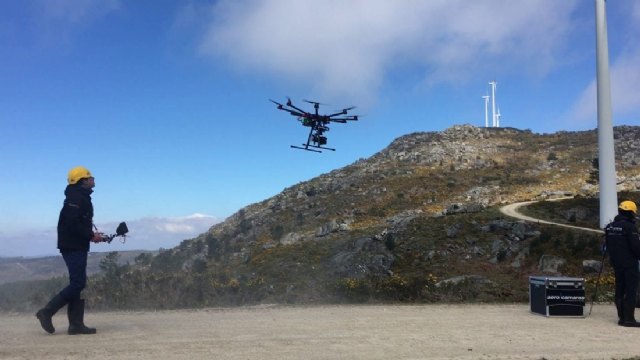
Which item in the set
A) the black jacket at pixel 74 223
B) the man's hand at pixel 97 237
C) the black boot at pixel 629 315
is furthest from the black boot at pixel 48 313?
the black boot at pixel 629 315

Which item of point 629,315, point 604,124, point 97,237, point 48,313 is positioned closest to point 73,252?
point 97,237

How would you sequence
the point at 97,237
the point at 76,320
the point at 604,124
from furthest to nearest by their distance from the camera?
the point at 604,124 < the point at 97,237 < the point at 76,320

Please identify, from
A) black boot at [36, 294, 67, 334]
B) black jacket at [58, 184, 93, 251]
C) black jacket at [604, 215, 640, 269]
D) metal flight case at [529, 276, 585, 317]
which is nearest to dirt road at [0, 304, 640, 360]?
black boot at [36, 294, 67, 334]

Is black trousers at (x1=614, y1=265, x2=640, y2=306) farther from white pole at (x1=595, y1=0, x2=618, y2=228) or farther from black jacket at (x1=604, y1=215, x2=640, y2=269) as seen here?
white pole at (x1=595, y1=0, x2=618, y2=228)

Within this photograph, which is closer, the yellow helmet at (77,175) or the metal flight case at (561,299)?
the yellow helmet at (77,175)

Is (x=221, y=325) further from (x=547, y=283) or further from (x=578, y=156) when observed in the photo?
(x=578, y=156)

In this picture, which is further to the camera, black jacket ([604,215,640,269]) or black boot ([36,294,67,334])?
black jacket ([604,215,640,269])

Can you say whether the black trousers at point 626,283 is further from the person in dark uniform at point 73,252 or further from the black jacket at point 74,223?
the black jacket at point 74,223

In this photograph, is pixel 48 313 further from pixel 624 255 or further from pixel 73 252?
pixel 624 255
